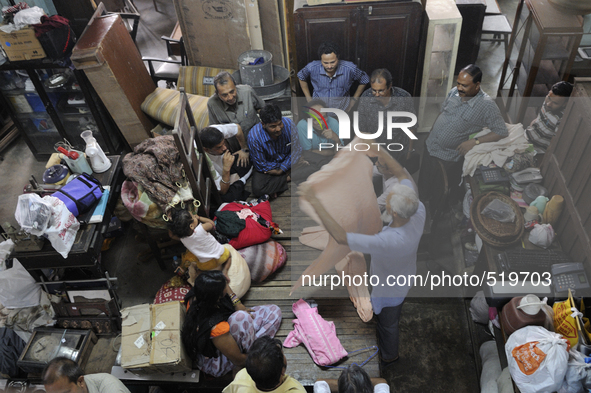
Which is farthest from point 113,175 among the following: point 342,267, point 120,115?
point 342,267

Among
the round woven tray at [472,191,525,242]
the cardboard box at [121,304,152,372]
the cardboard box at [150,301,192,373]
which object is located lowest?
the cardboard box at [121,304,152,372]

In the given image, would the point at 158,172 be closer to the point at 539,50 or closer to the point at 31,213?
the point at 31,213

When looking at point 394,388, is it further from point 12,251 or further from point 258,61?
point 258,61

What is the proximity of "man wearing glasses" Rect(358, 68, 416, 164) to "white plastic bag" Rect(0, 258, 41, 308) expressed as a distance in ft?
11.0

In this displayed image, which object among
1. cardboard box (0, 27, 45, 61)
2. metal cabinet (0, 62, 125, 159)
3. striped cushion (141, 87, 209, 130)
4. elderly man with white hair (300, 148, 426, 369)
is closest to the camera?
elderly man with white hair (300, 148, 426, 369)

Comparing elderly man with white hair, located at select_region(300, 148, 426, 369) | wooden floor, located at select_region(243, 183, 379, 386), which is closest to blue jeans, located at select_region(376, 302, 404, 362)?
elderly man with white hair, located at select_region(300, 148, 426, 369)

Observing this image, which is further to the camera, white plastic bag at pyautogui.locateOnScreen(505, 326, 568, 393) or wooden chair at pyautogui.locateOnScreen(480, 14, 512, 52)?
wooden chair at pyautogui.locateOnScreen(480, 14, 512, 52)

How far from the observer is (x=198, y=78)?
5574 millimetres

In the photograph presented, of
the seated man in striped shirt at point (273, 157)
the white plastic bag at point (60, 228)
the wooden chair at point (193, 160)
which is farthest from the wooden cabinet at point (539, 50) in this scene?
the white plastic bag at point (60, 228)

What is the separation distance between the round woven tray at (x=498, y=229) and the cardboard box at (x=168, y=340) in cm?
238

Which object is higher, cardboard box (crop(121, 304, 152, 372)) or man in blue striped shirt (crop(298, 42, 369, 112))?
man in blue striped shirt (crop(298, 42, 369, 112))

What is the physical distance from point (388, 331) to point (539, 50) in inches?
134

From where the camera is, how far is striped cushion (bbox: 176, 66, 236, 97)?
5562mm

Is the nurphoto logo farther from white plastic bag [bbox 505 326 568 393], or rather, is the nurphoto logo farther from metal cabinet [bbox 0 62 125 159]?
metal cabinet [bbox 0 62 125 159]
